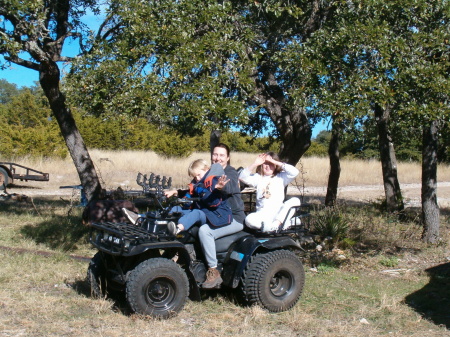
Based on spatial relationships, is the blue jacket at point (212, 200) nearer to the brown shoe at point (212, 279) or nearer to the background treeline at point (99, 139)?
the brown shoe at point (212, 279)

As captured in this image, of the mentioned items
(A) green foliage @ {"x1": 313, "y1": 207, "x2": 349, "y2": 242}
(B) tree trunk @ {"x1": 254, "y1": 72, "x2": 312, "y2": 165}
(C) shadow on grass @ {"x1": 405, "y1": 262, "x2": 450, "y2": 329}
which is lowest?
(C) shadow on grass @ {"x1": 405, "y1": 262, "x2": 450, "y2": 329}

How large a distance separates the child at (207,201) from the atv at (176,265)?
136 millimetres

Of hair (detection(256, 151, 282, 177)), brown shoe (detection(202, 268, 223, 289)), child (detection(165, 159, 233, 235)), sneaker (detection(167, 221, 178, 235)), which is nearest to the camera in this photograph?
sneaker (detection(167, 221, 178, 235))

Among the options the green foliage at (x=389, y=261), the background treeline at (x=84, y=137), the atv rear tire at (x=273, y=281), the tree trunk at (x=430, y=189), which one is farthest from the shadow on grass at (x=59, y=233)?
the background treeline at (x=84, y=137)

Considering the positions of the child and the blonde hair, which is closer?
the child

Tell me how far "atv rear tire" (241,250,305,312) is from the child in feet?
1.86

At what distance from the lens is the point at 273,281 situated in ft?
20.0

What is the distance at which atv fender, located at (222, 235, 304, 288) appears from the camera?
5809mm

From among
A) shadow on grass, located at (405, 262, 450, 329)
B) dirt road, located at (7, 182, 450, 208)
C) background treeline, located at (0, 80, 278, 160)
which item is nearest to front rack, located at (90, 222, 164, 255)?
shadow on grass, located at (405, 262, 450, 329)

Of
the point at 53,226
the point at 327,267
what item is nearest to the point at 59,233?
the point at 53,226

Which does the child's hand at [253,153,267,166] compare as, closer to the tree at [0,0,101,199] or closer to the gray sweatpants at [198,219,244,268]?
the gray sweatpants at [198,219,244,268]

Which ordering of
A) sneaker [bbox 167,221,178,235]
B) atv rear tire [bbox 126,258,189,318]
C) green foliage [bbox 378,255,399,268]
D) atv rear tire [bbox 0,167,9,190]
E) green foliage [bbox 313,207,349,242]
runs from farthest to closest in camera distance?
atv rear tire [bbox 0,167,9,190] → green foliage [bbox 313,207,349,242] → green foliage [bbox 378,255,399,268] → sneaker [bbox 167,221,178,235] → atv rear tire [bbox 126,258,189,318]

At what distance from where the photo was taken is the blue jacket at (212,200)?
18.8ft

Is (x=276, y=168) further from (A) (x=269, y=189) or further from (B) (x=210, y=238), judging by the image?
(B) (x=210, y=238)
